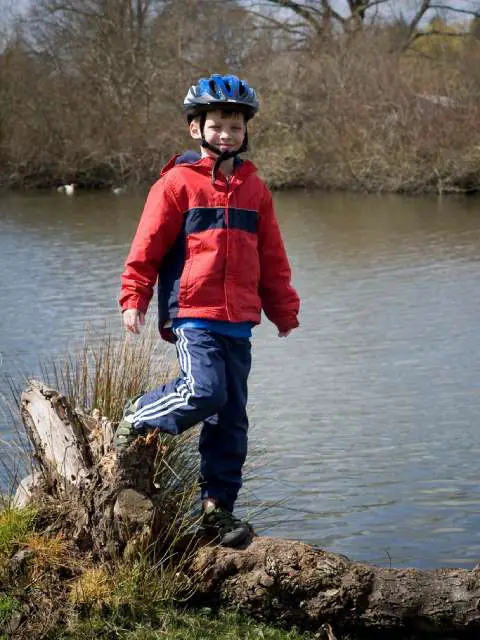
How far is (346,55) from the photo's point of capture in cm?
2769

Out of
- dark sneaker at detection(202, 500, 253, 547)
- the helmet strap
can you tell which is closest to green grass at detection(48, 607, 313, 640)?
dark sneaker at detection(202, 500, 253, 547)

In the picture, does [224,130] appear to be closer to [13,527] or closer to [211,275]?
[211,275]

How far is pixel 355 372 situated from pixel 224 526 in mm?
3859

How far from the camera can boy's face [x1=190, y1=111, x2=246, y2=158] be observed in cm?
407

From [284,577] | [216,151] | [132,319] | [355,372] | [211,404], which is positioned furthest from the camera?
[355,372]

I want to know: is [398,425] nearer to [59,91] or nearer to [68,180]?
[68,180]

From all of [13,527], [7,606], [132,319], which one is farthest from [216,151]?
[7,606]

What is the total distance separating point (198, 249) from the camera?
157 inches

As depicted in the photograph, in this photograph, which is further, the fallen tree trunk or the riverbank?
the fallen tree trunk

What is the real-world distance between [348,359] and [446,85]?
1816 cm

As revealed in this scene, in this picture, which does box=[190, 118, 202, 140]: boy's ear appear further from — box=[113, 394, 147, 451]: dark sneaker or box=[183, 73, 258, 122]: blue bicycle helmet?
box=[113, 394, 147, 451]: dark sneaker

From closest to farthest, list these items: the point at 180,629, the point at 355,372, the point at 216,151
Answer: the point at 180,629, the point at 216,151, the point at 355,372

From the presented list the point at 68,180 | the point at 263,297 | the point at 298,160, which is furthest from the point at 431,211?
the point at 263,297

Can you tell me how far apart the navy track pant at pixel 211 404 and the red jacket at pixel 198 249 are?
0.34ft
